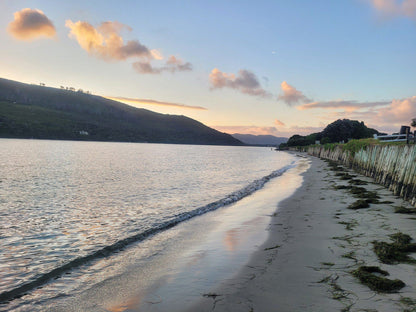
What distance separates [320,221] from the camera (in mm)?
10078

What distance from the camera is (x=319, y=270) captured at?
18.4ft

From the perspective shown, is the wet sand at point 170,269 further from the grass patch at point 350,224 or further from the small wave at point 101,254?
the grass patch at point 350,224

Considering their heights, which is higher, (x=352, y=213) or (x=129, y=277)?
(x=352, y=213)

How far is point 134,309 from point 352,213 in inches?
377

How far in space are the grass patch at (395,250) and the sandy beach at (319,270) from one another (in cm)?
10

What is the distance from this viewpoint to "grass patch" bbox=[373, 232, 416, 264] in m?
5.94

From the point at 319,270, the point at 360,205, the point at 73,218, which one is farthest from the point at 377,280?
the point at 73,218

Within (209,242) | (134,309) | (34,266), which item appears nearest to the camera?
(134,309)

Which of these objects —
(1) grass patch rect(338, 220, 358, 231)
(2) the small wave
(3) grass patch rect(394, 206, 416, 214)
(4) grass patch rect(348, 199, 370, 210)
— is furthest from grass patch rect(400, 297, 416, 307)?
(4) grass patch rect(348, 199, 370, 210)

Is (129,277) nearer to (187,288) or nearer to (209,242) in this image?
(187,288)

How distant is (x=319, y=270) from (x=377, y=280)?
1070 mm

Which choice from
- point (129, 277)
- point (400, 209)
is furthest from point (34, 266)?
point (400, 209)

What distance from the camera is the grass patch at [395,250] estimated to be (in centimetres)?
594

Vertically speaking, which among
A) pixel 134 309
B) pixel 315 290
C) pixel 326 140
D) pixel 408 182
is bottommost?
pixel 134 309
